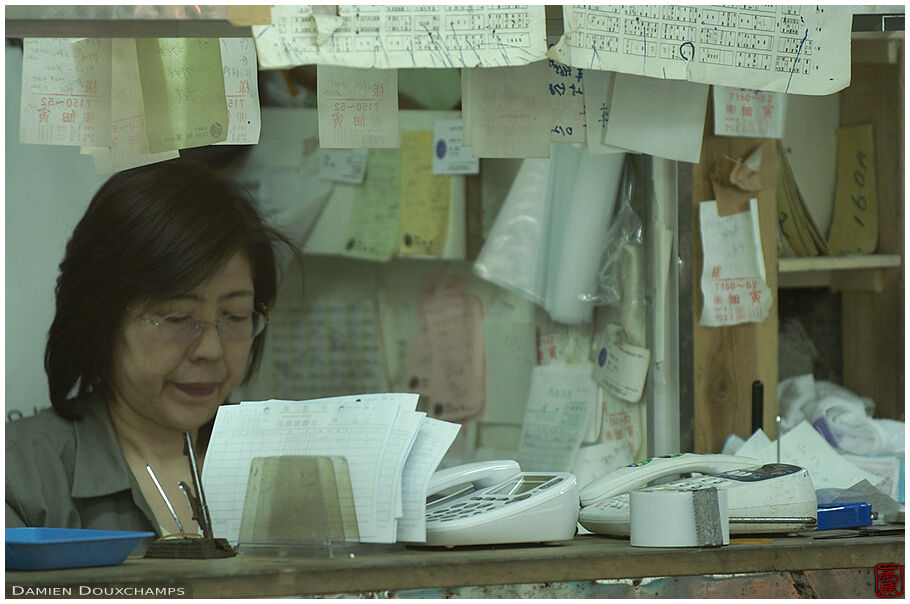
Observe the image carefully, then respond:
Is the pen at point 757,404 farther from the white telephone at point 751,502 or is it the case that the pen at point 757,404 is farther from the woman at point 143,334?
the woman at point 143,334

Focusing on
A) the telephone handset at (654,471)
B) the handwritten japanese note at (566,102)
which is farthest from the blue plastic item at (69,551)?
the handwritten japanese note at (566,102)

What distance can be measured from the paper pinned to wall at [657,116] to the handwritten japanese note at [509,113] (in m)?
0.12

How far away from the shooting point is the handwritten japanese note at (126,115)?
1.37m

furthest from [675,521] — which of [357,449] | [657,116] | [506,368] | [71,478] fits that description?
[506,368]

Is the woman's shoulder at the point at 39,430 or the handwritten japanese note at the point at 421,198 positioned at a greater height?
the handwritten japanese note at the point at 421,198

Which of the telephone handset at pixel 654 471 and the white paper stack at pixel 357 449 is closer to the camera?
the white paper stack at pixel 357 449

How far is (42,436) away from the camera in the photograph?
188 cm

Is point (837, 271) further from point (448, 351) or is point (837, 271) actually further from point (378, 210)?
point (378, 210)

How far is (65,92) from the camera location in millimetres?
1322

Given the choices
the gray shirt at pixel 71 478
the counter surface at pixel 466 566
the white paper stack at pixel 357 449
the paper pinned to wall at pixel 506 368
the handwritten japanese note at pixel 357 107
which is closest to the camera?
the counter surface at pixel 466 566

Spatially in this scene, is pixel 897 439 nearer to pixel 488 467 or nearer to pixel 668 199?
pixel 668 199

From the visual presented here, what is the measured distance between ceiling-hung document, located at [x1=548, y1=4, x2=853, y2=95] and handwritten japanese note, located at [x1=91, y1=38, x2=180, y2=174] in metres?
0.60

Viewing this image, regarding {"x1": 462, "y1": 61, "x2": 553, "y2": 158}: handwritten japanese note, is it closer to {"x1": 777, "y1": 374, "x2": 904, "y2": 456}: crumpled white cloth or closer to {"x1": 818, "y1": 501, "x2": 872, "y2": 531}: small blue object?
{"x1": 818, "y1": 501, "x2": 872, "y2": 531}: small blue object

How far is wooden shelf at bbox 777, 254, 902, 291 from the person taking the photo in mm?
2287
